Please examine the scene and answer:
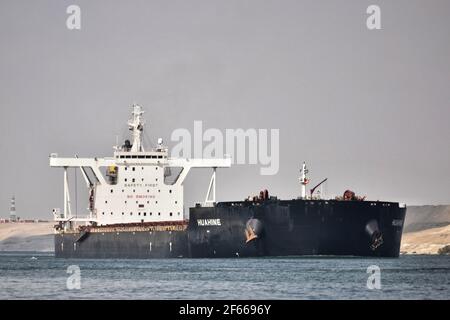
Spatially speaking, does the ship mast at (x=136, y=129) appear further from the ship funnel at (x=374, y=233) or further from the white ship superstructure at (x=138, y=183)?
the ship funnel at (x=374, y=233)

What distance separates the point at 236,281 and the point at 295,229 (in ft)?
62.9

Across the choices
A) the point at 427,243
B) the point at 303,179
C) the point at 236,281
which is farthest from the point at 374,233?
the point at 427,243

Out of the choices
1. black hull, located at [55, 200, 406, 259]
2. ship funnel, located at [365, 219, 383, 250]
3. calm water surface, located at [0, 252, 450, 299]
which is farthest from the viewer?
ship funnel, located at [365, 219, 383, 250]

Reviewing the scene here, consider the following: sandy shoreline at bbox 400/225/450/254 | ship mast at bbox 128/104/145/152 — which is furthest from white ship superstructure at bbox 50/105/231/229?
sandy shoreline at bbox 400/225/450/254

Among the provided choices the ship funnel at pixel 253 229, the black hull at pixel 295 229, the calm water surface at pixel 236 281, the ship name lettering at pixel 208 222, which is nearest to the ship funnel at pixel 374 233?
the black hull at pixel 295 229

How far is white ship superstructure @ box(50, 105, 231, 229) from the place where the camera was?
95.0 metres

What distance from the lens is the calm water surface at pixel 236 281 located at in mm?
50875

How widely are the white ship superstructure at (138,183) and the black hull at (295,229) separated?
35.8 ft

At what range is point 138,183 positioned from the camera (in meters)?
94.7

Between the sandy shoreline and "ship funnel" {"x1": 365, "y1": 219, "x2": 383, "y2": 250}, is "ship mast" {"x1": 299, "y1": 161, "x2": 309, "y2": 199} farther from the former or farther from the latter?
the sandy shoreline

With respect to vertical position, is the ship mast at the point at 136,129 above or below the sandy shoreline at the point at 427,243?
above

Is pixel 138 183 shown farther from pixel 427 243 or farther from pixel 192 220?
pixel 427 243

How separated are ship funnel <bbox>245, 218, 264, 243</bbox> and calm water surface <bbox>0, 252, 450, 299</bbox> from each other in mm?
→ 1675
